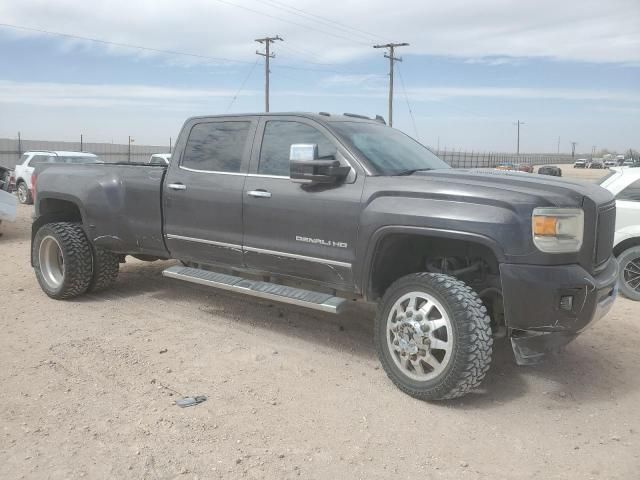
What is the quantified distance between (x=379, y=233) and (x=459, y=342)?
946 millimetres

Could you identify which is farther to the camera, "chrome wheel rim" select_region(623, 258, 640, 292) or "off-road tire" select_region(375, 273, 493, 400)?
"chrome wheel rim" select_region(623, 258, 640, 292)

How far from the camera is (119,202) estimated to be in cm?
614

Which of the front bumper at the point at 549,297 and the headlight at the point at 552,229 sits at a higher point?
the headlight at the point at 552,229

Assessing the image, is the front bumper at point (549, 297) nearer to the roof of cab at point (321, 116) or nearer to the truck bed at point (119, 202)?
the roof of cab at point (321, 116)

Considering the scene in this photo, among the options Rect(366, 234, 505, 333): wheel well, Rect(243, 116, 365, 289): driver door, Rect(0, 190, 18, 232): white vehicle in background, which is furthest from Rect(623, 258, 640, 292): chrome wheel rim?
Rect(0, 190, 18, 232): white vehicle in background

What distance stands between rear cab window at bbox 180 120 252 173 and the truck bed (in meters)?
0.39

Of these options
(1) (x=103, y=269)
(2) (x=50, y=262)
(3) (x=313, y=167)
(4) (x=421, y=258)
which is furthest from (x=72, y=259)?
(4) (x=421, y=258)

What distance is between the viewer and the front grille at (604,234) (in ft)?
13.2

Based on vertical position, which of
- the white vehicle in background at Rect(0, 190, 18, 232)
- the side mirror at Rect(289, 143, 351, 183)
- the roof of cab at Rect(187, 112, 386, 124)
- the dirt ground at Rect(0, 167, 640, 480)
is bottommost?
the dirt ground at Rect(0, 167, 640, 480)

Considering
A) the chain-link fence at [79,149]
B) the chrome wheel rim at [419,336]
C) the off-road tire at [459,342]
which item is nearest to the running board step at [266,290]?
the chrome wheel rim at [419,336]

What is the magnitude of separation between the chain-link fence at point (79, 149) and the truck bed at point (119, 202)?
92.1 feet

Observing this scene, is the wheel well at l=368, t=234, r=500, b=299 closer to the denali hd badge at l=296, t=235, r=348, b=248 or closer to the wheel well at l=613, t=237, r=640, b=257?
the denali hd badge at l=296, t=235, r=348, b=248

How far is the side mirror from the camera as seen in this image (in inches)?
176

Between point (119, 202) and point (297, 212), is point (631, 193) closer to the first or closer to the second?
point (297, 212)
